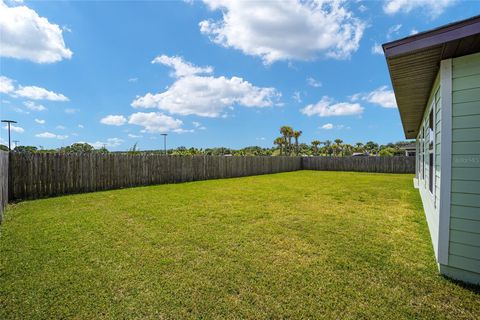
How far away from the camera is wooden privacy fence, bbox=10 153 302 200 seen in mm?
7066

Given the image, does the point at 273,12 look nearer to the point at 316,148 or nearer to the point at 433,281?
the point at 433,281

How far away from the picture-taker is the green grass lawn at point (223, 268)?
2.01m

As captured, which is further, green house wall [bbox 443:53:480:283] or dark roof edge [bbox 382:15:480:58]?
green house wall [bbox 443:53:480:283]

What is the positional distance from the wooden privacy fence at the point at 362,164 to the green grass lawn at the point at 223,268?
16.9m

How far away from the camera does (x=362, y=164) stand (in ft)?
70.0

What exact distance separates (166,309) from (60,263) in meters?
1.81

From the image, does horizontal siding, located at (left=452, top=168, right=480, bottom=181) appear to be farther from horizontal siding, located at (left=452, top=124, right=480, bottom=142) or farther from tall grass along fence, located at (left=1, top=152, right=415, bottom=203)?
tall grass along fence, located at (left=1, top=152, right=415, bottom=203)

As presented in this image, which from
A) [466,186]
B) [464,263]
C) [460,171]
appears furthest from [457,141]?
[464,263]

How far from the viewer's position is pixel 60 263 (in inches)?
112

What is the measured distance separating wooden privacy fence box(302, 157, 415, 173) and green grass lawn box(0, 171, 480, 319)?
16877 mm

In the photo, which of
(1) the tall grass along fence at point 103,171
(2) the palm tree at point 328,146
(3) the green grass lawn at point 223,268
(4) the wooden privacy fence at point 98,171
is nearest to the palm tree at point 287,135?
(2) the palm tree at point 328,146

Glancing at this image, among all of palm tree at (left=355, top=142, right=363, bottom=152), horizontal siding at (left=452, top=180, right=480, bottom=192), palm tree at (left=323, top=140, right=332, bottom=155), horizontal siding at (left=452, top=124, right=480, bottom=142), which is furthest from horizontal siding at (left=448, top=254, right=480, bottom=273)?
palm tree at (left=355, top=142, right=363, bottom=152)

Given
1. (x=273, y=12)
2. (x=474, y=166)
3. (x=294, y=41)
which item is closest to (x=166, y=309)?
(x=474, y=166)

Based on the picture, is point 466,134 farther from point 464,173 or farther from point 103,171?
point 103,171
